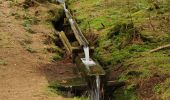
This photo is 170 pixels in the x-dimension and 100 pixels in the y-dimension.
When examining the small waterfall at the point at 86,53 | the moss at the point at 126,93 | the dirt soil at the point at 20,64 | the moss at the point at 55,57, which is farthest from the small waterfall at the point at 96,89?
the moss at the point at 55,57

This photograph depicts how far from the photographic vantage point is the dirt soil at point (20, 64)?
42.8 ft

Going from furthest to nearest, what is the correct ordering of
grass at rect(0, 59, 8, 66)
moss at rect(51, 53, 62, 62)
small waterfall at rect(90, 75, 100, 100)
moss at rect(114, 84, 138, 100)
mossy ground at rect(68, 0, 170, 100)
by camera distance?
moss at rect(51, 53, 62, 62) → grass at rect(0, 59, 8, 66) → small waterfall at rect(90, 75, 100, 100) → mossy ground at rect(68, 0, 170, 100) → moss at rect(114, 84, 138, 100)

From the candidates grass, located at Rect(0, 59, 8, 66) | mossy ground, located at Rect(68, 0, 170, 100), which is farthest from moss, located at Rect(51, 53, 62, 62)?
grass, located at Rect(0, 59, 8, 66)

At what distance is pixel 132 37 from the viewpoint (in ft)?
58.1

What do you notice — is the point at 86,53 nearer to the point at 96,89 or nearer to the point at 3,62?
the point at 3,62

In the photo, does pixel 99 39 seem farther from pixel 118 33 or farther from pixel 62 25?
pixel 62 25

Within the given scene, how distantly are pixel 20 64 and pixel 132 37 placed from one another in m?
4.79

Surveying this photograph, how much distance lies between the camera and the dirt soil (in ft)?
42.8

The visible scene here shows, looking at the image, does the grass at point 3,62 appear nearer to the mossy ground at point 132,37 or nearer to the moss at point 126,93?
the mossy ground at point 132,37

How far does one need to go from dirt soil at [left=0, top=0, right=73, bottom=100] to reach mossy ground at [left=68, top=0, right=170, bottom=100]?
87.6 inches

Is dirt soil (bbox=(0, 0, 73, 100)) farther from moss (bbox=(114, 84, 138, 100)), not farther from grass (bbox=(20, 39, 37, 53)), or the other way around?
moss (bbox=(114, 84, 138, 100))

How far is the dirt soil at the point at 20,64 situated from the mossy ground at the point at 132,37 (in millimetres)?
2225

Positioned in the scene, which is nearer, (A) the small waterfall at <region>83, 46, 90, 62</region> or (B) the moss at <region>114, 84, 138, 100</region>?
(B) the moss at <region>114, 84, 138, 100</region>

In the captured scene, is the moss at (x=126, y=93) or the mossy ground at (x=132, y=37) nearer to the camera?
the moss at (x=126, y=93)
